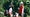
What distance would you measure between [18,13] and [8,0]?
228 millimetres

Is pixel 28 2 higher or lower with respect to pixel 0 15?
higher

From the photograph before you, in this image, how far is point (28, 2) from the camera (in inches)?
37.9

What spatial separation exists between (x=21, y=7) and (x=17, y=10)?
2.7 inches

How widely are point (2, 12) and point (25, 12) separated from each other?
0.32 metres

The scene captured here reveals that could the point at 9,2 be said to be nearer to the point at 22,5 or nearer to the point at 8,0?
the point at 8,0

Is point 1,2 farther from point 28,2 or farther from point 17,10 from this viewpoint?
point 28,2

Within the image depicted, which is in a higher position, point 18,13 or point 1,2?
point 1,2

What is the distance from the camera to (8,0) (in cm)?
98

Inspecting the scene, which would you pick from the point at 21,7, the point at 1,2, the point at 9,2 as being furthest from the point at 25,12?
the point at 1,2

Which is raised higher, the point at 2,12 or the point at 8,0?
the point at 8,0

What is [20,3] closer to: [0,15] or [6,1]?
[6,1]

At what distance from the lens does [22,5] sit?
3.17 ft

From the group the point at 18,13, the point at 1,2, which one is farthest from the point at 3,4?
the point at 18,13

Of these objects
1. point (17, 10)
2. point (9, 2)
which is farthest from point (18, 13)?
point (9, 2)
